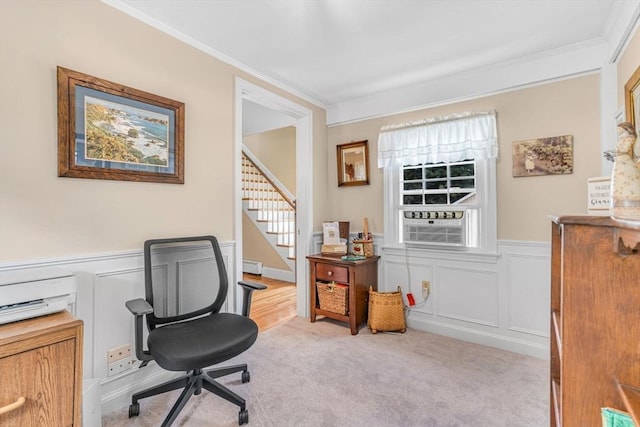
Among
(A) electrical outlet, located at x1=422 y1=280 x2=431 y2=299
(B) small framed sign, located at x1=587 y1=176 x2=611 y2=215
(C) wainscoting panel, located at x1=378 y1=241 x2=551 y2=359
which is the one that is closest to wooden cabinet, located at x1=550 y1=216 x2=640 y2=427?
(B) small framed sign, located at x1=587 y1=176 x2=611 y2=215

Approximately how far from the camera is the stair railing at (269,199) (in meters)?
5.20

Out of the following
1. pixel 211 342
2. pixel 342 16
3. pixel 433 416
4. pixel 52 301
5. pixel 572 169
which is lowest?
pixel 433 416

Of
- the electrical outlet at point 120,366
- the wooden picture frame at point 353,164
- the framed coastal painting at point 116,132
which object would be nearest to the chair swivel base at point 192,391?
the electrical outlet at point 120,366

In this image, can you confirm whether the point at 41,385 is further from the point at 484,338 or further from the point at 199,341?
the point at 484,338

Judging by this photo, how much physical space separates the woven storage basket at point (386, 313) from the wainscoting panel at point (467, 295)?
39 cm

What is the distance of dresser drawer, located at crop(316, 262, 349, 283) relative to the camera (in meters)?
2.90

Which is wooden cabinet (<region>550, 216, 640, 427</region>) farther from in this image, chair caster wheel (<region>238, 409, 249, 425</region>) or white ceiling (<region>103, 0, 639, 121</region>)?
white ceiling (<region>103, 0, 639, 121</region>)

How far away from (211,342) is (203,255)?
2.10 ft

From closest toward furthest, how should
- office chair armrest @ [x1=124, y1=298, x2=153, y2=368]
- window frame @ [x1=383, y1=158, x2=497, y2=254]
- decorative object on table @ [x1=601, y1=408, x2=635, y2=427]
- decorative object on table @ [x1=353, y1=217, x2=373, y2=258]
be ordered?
decorative object on table @ [x1=601, y1=408, x2=635, y2=427], office chair armrest @ [x1=124, y1=298, x2=153, y2=368], window frame @ [x1=383, y1=158, x2=497, y2=254], decorative object on table @ [x1=353, y1=217, x2=373, y2=258]

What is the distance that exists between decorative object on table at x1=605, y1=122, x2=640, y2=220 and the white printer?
201 centimetres

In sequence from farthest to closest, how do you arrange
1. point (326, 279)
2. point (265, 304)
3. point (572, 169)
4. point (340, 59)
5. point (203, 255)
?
1. point (265, 304)
2. point (326, 279)
3. point (340, 59)
4. point (572, 169)
5. point (203, 255)

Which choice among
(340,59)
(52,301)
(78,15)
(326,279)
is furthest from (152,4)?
(326,279)

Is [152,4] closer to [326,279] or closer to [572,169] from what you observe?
[326,279]

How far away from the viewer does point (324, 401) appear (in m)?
1.83
